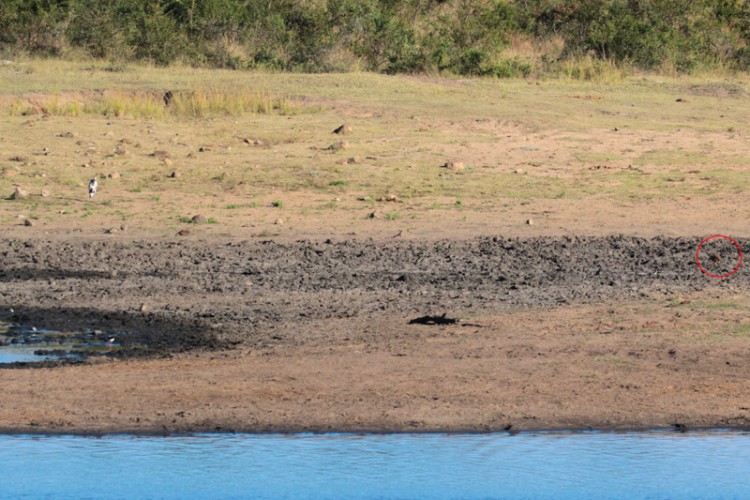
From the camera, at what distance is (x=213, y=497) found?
18.2 feet

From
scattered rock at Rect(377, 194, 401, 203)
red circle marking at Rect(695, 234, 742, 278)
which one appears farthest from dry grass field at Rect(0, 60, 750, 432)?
red circle marking at Rect(695, 234, 742, 278)

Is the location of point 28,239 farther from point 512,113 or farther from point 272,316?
point 512,113

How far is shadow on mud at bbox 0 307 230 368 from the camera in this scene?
7727 mm

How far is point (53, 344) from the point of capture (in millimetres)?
8039

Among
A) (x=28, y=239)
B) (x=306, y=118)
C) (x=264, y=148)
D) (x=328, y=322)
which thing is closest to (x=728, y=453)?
(x=328, y=322)

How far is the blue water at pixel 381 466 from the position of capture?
18.4ft

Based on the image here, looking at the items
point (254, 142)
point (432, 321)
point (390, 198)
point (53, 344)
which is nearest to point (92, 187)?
point (390, 198)

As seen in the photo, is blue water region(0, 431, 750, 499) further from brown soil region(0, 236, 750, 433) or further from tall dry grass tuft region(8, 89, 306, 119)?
tall dry grass tuft region(8, 89, 306, 119)

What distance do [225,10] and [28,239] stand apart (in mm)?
14171

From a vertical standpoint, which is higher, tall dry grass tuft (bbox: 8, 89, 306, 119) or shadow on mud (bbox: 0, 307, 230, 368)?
tall dry grass tuft (bbox: 8, 89, 306, 119)

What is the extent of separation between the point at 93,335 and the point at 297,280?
2183 mm

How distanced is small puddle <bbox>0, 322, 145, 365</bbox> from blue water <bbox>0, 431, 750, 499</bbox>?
1.58 m

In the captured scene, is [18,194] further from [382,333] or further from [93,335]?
[382,333]

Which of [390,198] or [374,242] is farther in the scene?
[390,198]
